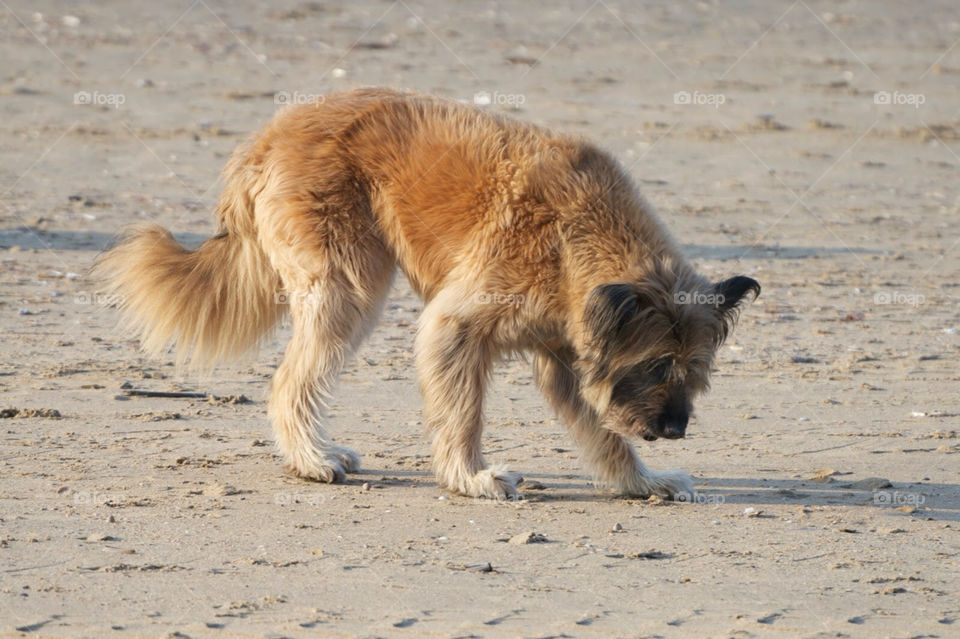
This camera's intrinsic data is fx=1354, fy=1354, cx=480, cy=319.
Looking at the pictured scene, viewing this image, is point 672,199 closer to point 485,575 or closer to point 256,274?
point 256,274

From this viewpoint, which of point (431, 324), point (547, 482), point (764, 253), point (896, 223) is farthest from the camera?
point (896, 223)

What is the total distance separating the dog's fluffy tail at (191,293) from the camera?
743 centimetres

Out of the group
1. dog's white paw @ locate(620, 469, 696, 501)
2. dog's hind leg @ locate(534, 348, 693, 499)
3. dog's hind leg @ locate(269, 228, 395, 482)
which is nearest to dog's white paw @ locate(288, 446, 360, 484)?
dog's hind leg @ locate(269, 228, 395, 482)

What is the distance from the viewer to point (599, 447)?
693 centimetres

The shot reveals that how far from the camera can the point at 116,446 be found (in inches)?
291

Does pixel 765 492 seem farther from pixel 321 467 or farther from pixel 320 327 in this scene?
pixel 320 327

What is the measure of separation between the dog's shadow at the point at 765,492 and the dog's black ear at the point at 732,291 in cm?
112

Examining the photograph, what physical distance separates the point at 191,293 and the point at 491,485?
206cm

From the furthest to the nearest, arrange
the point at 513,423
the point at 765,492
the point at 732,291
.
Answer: the point at 513,423, the point at 765,492, the point at 732,291

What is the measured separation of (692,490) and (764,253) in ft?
19.1

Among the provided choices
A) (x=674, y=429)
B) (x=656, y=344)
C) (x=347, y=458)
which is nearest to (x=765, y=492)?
(x=674, y=429)

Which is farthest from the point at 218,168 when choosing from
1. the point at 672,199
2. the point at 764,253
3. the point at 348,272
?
the point at 348,272

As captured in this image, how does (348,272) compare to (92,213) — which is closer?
(348,272)

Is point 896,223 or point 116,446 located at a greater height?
point 896,223
